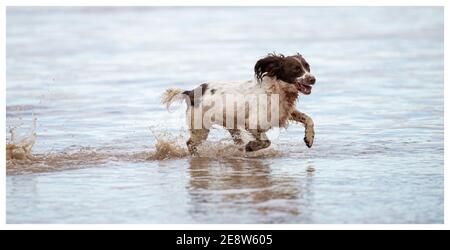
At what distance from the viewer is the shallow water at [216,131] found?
7.84 m

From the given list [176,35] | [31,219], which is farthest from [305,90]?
[176,35]

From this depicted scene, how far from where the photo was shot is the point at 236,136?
998cm

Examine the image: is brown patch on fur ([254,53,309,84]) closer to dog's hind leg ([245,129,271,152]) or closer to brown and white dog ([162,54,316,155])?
brown and white dog ([162,54,316,155])

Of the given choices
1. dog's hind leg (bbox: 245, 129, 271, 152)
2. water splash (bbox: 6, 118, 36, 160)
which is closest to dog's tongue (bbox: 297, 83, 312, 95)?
dog's hind leg (bbox: 245, 129, 271, 152)

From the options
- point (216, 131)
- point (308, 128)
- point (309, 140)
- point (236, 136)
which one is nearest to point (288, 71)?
point (308, 128)

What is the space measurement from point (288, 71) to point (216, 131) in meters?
1.91

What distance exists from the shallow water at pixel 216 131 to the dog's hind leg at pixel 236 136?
164 mm

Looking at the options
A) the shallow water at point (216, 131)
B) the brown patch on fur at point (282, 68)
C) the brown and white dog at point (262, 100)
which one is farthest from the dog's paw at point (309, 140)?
the brown patch on fur at point (282, 68)

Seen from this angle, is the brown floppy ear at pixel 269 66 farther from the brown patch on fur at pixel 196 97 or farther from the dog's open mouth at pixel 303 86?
the brown patch on fur at pixel 196 97

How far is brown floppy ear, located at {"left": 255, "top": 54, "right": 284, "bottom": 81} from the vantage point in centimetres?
964

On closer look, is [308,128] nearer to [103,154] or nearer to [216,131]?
[216,131]

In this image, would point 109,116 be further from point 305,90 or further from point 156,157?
point 305,90

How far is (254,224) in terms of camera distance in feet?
23.8

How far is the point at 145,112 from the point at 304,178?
453 centimetres
